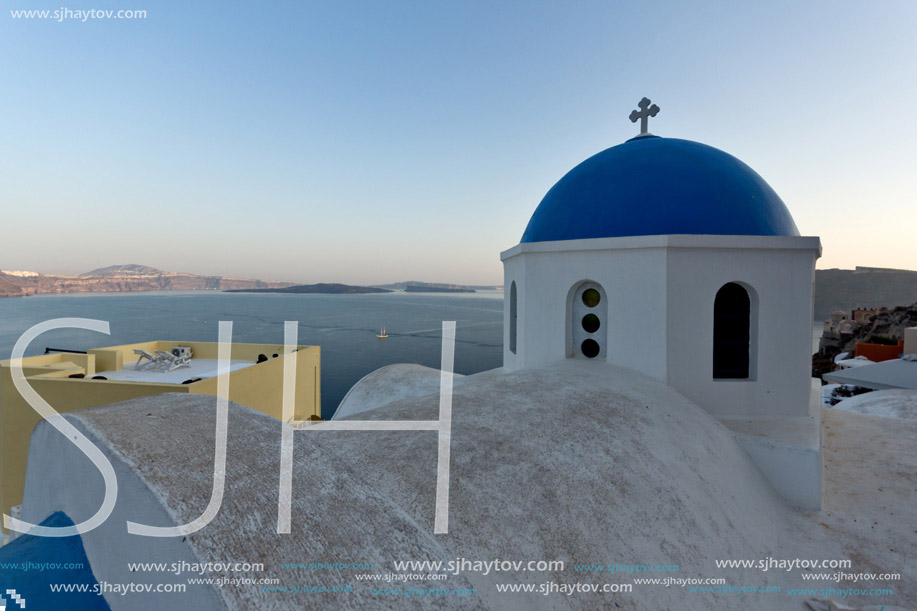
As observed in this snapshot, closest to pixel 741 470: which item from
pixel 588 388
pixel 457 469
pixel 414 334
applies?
pixel 588 388

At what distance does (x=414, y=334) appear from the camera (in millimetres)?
81062

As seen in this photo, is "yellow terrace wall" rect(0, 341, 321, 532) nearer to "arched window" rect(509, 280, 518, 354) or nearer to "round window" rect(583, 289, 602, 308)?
"arched window" rect(509, 280, 518, 354)

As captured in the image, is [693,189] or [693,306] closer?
[693,306]

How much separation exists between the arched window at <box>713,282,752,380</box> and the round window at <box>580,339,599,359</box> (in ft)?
6.22

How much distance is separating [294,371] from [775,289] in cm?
1694

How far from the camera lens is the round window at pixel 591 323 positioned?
24.6 ft

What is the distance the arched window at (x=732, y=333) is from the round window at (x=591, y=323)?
6.12 ft

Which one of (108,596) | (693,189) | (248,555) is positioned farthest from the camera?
(693,189)

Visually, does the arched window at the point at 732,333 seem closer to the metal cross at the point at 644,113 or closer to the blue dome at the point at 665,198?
the blue dome at the point at 665,198

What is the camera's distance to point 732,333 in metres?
7.05

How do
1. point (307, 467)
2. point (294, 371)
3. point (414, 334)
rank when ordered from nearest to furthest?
point (307, 467), point (294, 371), point (414, 334)

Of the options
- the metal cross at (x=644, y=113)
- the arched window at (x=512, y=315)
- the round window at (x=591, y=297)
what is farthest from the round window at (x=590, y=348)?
the metal cross at (x=644, y=113)

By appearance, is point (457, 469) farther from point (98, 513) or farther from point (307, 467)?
point (98, 513)

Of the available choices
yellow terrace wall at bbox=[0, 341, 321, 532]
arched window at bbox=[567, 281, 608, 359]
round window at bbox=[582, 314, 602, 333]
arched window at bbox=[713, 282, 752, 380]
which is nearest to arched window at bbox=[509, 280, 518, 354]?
arched window at bbox=[567, 281, 608, 359]
